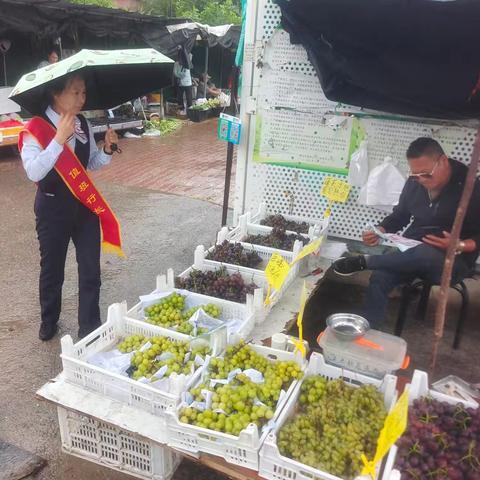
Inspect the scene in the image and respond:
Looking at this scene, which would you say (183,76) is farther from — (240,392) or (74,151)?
(240,392)

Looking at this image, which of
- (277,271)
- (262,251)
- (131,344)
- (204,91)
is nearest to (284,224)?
(262,251)

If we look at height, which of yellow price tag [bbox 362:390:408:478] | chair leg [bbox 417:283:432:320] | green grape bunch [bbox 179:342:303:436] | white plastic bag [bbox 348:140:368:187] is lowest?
chair leg [bbox 417:283:432:320]

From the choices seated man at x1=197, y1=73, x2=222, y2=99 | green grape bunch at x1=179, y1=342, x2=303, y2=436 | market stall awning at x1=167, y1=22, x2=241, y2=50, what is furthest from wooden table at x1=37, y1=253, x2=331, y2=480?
seated man at x1=197, y1=73, x2=222, y2=99

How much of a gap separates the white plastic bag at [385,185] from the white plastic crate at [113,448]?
283 cm

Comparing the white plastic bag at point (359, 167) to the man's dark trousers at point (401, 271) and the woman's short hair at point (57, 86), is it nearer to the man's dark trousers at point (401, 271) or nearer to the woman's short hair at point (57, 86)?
the man's dark trousers at point (401, 271)

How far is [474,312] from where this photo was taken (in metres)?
4.75

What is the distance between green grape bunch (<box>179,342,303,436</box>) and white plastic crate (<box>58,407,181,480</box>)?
39 cm

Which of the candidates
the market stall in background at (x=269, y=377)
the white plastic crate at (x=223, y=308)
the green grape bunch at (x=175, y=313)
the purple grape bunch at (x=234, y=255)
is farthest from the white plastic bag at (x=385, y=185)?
the green grape bunch at (x=175, y=313)

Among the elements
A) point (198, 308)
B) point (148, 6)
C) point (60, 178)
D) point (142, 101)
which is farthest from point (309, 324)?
point (148, 6)

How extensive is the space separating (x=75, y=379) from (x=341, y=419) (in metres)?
1.44

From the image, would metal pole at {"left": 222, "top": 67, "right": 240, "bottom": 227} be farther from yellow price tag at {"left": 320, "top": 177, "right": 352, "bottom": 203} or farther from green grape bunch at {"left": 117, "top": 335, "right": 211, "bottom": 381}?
green grape bunch at {"left": 117, "top": 335, "right": 211, "bottom": 381}

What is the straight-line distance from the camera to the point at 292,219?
4.84m

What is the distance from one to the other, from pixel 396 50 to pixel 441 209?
3.98 feet

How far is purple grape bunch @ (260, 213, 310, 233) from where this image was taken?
4626 millimetres
